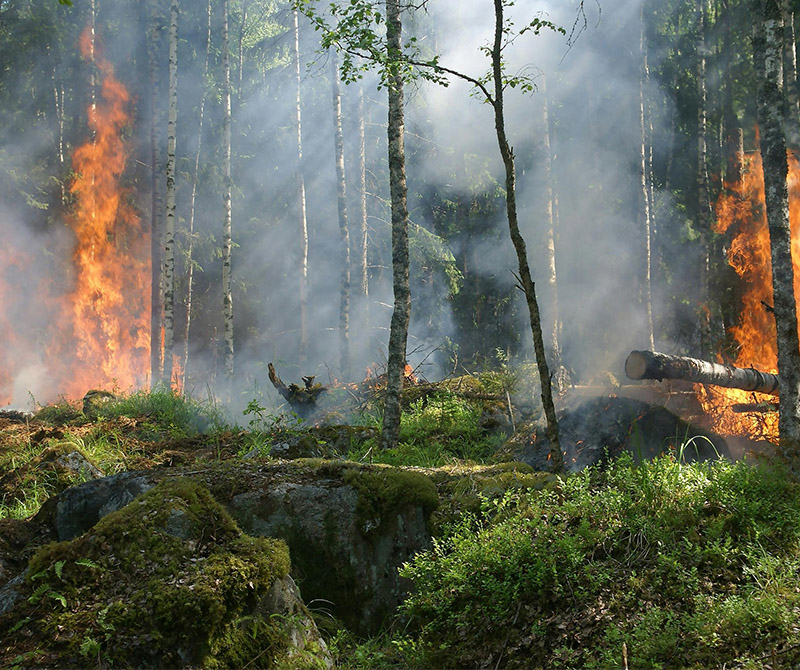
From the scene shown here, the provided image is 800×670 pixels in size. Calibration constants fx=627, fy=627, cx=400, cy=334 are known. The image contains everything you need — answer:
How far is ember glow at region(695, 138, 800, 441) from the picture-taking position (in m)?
11.1

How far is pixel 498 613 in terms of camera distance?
4.12 m

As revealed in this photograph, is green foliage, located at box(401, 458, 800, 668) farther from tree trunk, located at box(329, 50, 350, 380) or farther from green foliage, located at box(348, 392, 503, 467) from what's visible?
tree trunk, located at box(329, 50, 350, 380)

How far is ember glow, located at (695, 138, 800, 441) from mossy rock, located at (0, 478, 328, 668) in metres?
9.21

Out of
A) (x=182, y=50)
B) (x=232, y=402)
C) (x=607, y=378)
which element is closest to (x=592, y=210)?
(x=607, y=378)

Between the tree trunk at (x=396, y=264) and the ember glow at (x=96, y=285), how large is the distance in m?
14.5

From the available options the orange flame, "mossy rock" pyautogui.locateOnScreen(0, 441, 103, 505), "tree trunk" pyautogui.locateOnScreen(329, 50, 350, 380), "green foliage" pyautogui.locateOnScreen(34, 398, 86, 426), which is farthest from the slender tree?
the orange flame

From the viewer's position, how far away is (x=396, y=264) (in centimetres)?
925

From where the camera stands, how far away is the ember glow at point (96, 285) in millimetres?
21375

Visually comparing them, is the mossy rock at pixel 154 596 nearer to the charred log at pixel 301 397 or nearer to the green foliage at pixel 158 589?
the green foliage at pixel 158 589

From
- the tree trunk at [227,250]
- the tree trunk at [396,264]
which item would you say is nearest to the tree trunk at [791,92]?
the tree trunk at [396,264]

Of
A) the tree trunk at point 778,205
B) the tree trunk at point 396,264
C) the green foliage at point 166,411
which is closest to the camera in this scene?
the tree trunk at point 778,205

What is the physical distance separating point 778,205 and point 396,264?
5.02 meters

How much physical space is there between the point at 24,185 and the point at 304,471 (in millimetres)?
18848

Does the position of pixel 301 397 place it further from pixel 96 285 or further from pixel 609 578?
Result: pixel 96 285
